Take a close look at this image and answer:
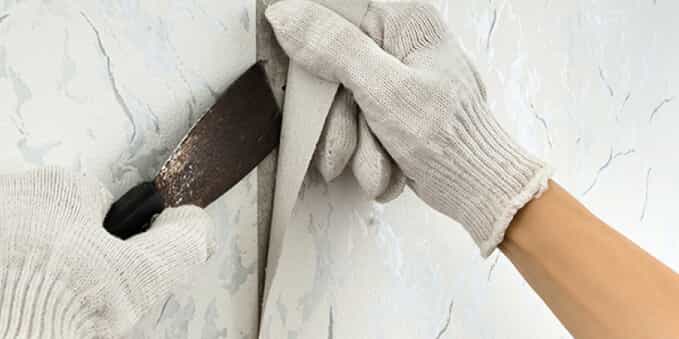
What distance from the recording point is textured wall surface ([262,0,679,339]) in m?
0.65

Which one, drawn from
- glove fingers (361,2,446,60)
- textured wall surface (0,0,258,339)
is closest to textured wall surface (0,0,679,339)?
textured wall surface (0,0,258,339)

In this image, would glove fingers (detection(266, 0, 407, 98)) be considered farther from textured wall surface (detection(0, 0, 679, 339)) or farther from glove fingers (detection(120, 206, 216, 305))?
glove fingers (detection(120, 206, 216, 305))

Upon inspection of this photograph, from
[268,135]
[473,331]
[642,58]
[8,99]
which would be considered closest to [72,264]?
[8,99]

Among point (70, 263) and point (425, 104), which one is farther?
point (425, 104)

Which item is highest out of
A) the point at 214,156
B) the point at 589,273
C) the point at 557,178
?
the point at 214,156

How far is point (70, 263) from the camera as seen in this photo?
0.39 meters

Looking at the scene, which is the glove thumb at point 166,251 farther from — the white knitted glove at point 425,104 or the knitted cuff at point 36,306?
the white knitted glove at point 425,104

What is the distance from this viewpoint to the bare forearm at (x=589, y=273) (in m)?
0.53

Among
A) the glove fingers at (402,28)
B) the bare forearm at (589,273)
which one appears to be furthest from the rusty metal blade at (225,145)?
the bare forearm at (589,273)

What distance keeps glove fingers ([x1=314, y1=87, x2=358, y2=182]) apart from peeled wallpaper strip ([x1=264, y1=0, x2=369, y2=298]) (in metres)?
0.01

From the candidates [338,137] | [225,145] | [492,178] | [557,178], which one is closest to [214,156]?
[225,145]

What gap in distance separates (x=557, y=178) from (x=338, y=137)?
42 cm

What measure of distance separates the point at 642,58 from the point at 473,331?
20.8 inches

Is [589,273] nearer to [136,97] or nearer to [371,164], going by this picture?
[371,164]
